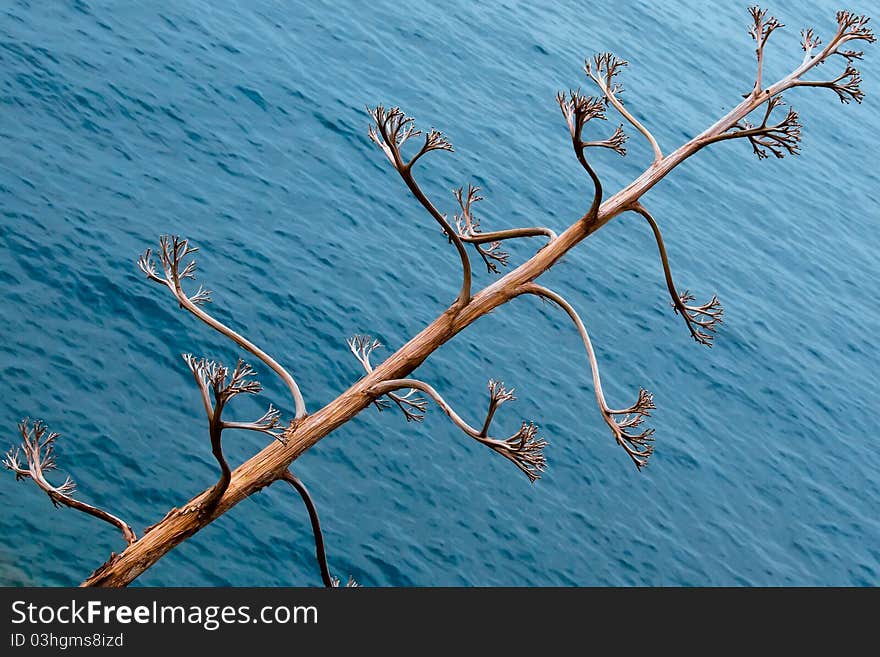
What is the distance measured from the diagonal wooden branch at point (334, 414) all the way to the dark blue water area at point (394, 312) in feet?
25.2

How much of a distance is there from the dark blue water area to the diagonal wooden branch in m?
7.67

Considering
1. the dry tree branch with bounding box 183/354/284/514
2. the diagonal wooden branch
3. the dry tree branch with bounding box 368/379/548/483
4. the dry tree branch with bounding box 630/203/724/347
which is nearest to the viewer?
the dry tree branch with bounding box 183/354/284/514

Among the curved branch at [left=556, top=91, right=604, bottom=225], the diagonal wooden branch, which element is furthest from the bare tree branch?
the diagonal wooden branch

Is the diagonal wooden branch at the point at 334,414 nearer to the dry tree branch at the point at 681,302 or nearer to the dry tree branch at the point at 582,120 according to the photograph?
the dry tree branch at the point at 582,120

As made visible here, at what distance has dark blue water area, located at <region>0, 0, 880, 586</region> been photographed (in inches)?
803

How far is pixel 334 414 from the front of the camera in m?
10.5

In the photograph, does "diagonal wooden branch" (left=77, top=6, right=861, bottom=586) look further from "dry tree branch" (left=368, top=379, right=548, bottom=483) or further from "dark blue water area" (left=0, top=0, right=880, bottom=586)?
"dark blue water area" (left=0, top=0, right=880, bottom=586)

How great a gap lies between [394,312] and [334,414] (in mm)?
15711

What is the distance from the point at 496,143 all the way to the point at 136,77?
10.6 meters

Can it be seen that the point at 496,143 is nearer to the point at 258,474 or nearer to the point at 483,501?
the point at 483,501

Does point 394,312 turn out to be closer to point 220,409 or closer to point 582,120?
point 582,120

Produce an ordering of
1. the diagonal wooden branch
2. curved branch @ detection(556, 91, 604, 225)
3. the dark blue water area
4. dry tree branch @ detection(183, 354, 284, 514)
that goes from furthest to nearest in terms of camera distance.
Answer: the dark blue water area, the diagonal wooden branch, curved branch @ detection(556, 91, 604, 225), dry tree branch @ detection(183, 354, 284, 514)

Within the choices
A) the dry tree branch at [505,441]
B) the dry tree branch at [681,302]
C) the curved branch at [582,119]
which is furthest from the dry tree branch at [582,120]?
the dry tree branch at [505,441]

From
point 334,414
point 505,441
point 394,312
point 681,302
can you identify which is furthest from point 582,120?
point 394,312
